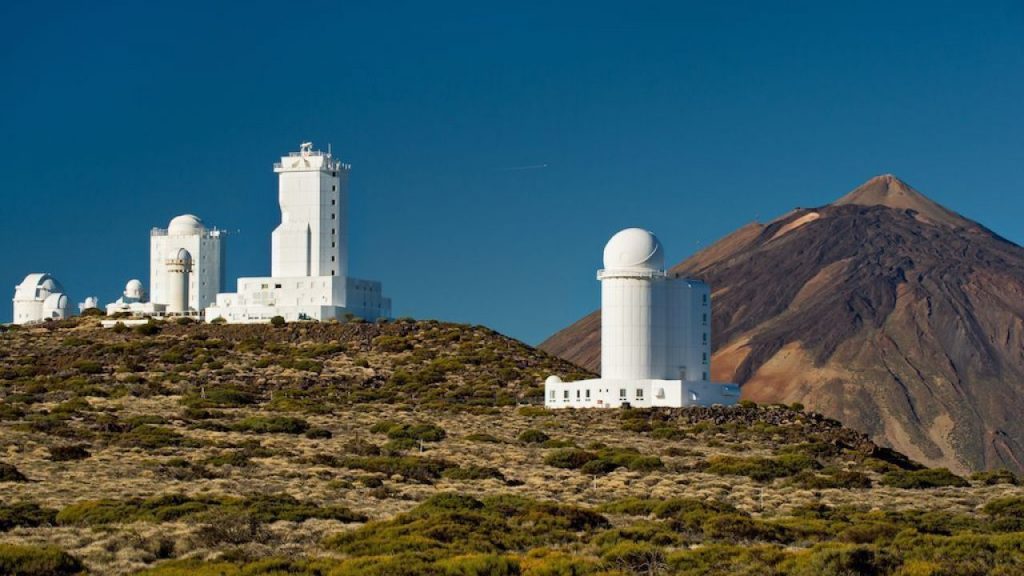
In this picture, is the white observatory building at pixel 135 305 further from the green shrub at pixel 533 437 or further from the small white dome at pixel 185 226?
the green shrub at pixel 533 437

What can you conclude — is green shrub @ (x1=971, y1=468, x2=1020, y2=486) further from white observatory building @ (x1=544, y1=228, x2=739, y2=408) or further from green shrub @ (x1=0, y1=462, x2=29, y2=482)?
green shrub @ (x1=0, y1=462, x2=29, y2=482)

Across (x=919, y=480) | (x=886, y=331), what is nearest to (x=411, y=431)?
(x=919, y=480)

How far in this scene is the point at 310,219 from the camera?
8662 cm

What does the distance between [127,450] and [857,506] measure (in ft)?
71.8

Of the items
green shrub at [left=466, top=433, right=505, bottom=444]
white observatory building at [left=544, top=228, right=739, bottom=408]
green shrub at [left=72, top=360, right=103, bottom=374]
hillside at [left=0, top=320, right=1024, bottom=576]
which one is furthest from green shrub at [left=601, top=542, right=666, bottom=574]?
green shrub at [left=72, top=360, right=103, bottom=374]

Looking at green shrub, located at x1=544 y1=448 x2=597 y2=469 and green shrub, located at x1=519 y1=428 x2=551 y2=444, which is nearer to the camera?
green shrub, located at x1=544 y1=448 x2=597 y2=469

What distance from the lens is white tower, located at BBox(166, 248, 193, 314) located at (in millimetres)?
89250

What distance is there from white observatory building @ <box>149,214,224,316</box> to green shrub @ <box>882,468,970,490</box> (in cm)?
4512

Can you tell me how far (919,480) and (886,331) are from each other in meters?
106

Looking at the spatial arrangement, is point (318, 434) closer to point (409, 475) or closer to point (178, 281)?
point (409, 475)

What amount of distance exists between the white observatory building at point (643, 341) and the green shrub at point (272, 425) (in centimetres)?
1234

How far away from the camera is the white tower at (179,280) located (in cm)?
8925

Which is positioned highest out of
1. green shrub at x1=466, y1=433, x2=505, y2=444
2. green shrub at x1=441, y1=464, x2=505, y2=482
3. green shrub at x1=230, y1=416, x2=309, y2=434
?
green shrub at x1=230, y1=416, x2=309, y2=434

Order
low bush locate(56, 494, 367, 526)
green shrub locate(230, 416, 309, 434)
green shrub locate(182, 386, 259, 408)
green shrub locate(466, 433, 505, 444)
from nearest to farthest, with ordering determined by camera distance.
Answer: low bush locate(56, 494, 367, 526), green shrub locate(466, 433, 505, 444), green shrub locate(230, 416, 309, 434), green shrub locate(182, 386, 259, 408)
